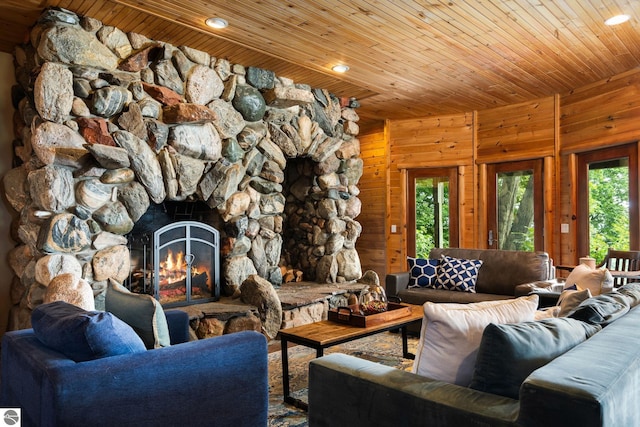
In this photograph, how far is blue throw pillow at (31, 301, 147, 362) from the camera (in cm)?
179

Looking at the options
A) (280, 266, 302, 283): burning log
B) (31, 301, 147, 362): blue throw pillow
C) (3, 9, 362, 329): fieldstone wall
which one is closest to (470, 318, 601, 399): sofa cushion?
(31, 301, 147, 362): blue throw pillow

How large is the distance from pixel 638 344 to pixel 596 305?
407 mm

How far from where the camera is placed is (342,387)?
1.72 meters

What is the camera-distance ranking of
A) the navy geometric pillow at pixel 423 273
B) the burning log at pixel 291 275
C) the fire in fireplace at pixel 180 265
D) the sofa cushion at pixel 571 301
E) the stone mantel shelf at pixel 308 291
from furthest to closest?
1. the burning log at pixel 291 275
2. the navy geometric pillow at pixel 423 273
3. the stone mantel shelf at pixel 308 291
4. the fire in fireplace at pixel 180 265
5. the sofa cushion at pixel 571 301

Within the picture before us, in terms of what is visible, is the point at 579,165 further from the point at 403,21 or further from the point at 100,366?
the point at 100,366

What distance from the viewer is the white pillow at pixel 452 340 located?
65.2 inches

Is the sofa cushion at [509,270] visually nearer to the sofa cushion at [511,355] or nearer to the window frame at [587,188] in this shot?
the window frame at [587,188]

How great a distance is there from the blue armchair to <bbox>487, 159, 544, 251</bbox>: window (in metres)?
5.07

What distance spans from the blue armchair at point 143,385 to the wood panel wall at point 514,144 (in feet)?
15.8

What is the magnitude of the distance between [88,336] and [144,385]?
0.93 feet

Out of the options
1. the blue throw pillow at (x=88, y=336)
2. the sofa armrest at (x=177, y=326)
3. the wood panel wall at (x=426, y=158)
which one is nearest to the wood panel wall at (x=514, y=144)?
the wood panel wall at (x=426, y=158)

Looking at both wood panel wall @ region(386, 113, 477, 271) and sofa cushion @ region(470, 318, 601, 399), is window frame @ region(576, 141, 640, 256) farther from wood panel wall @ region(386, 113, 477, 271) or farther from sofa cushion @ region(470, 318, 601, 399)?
sofa cushion @ region(470, 318, 601, 399)

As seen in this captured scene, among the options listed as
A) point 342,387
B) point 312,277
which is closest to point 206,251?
point 312,277

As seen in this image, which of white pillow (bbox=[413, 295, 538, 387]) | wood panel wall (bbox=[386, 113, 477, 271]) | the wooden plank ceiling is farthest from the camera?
wood panel wall (bbox=[386, 113, 477, 271])
